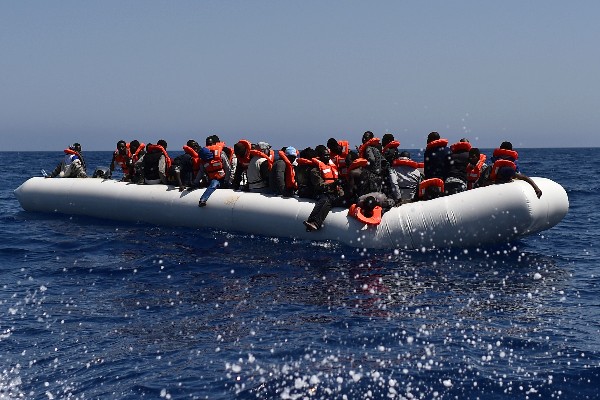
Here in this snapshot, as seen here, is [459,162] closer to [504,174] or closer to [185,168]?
[504,174]

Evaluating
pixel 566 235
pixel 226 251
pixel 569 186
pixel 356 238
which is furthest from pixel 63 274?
pixel 569 186

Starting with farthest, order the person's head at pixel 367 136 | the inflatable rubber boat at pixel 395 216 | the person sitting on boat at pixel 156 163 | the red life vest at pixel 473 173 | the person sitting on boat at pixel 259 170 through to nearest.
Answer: the person sitting on boat at pixel 156 163
the person sitting on boat at pixel 259 170
the person's head at pixel 367 136
the red life vest at pixel 473 173
the inflatable rubber boat at pixel 395 216

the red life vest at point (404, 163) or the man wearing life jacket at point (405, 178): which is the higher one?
the red life vest at point (404, 163)

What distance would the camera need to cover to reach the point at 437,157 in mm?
11656

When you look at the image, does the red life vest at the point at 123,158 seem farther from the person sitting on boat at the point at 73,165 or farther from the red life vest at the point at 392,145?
the red life vest at the point at 392,145

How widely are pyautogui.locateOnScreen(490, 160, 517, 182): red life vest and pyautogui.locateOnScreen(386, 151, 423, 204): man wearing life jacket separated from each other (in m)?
1.27

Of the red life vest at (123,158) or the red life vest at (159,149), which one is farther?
the red life vest at (123,158)

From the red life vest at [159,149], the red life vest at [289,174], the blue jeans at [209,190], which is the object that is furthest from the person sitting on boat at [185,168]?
the red life vest at [289,174]

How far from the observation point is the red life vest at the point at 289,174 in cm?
1206

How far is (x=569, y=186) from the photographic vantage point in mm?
24328

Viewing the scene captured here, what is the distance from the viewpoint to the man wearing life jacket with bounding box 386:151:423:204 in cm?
1166

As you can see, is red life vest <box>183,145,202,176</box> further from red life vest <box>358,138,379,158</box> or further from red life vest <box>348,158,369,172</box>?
red life vest <box>348,158,369,172</box>

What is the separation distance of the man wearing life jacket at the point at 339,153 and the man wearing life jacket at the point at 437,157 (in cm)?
138

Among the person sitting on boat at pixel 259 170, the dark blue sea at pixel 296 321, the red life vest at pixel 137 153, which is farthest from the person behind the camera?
the red life vest at pixel 137 153
